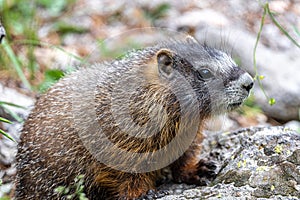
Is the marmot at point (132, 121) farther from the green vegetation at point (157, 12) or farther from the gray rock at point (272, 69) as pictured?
the green vegetation at point (157, 12)

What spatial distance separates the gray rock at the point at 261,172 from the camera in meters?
4.29

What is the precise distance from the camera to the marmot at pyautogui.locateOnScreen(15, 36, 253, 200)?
16.0 feet

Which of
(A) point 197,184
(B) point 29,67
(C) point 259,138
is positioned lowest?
(A) point 197,184

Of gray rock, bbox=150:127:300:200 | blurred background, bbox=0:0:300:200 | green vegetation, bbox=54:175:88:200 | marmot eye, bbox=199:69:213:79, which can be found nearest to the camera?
green vegetation, bbox=54:175:88:200

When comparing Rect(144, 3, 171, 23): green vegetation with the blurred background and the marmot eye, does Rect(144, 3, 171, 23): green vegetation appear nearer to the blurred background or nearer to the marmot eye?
the blurred background

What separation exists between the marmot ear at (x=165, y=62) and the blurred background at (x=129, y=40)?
7.39 ft

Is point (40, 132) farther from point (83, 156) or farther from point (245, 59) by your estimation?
point (245, 59)

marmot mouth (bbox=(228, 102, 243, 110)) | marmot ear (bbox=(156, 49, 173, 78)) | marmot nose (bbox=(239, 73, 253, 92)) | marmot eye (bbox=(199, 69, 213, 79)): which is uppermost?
marmot ear (bbox=(156, 49, 173, 78))

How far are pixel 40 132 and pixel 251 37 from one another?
6.22 metres

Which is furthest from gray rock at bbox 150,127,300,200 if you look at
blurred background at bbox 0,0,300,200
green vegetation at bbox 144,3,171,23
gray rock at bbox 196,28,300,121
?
green vegetation at bbox 144,3,171,23

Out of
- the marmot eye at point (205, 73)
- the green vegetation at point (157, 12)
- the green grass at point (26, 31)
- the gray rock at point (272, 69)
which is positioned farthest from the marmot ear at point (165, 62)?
the green vegetation at point (157, 12)

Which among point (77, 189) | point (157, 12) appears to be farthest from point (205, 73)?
point (157, 12)

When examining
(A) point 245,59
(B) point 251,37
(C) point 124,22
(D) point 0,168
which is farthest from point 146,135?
(C) point 124,22

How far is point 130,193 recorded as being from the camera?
16.2ft
